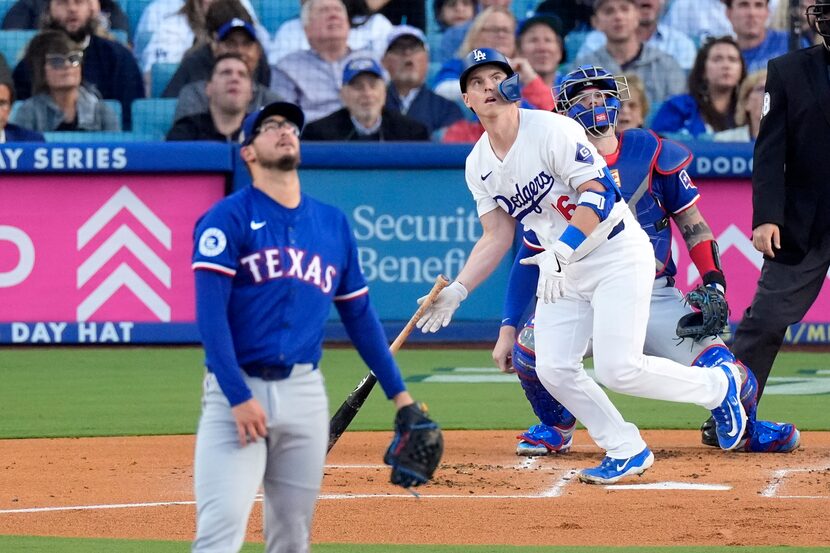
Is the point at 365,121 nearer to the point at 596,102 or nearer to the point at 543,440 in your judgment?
the point at 543,440

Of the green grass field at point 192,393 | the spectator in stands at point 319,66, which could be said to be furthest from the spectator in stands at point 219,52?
the green grass field at point 192,393

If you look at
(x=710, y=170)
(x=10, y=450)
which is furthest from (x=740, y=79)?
(x=10, y=450)

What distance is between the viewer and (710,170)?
1122 cm

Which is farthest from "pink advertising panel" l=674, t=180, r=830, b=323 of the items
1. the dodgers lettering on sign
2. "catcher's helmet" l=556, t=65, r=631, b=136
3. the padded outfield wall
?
"catcher's helmet" l=556, t=65, r=631, b=136

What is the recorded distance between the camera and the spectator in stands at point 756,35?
498 inches

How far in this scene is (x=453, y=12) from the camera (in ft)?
43.5

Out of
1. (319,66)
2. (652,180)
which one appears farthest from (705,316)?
(319,66)

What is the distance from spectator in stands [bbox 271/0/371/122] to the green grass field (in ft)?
7.23

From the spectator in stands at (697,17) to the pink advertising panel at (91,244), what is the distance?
5079mm

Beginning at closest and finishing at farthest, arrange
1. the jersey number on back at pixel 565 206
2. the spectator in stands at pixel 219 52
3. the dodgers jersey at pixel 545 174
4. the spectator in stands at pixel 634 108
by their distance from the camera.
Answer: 1. the dodgers jersey at pixel 545 174
2. the jersey number on back at pixel 565 206
3. the spectator in stands at pixel 634 108
4. the spectator in stands at pixel 219 52

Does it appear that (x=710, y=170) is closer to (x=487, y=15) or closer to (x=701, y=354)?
(x=487, y=15)

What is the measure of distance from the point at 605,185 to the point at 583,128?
19.7 inches

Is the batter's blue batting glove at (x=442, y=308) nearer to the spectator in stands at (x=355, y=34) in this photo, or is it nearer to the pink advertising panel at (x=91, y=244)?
the pink advertising panel at (x=91, y=244)

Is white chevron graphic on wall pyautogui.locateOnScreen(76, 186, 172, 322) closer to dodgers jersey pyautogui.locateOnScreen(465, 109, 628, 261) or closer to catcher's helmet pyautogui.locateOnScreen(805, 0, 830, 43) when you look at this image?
dodgers jersey pyautogui.locateOnScreen(465, 109, 628, 261)
